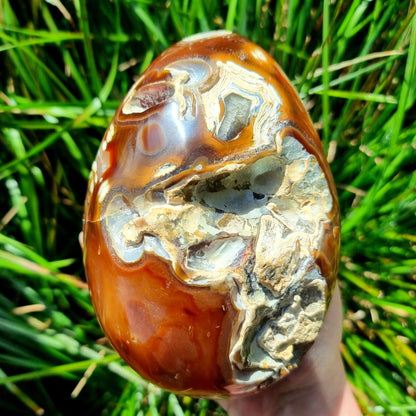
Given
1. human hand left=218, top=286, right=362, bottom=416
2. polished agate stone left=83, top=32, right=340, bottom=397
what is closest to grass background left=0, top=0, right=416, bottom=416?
human hand left=218, top=286, right=362, bottom=416

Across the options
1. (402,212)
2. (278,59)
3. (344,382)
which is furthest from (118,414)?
(278,59)

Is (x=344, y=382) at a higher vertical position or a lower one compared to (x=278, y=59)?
lower

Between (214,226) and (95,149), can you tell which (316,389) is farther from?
(95,149)

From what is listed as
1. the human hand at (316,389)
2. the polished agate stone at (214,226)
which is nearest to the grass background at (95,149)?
the human hand at (316,389)

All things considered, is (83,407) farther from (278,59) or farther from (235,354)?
(278,59)

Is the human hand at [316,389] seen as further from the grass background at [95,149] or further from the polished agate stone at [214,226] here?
the polished agate stone at [214,226]

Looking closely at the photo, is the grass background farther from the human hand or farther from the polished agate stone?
the polished agate stone
